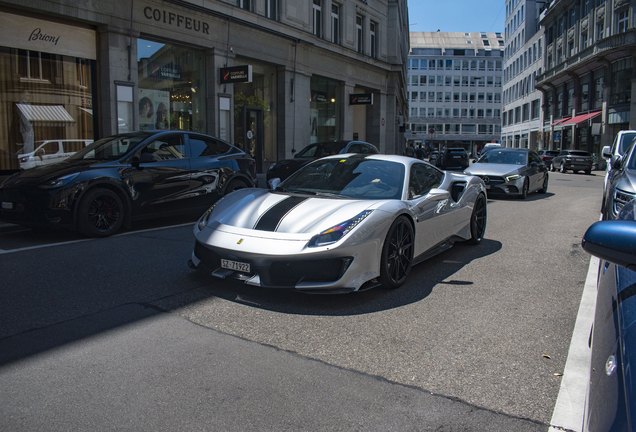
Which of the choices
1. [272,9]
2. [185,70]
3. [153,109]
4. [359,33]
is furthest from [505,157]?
[359,33]

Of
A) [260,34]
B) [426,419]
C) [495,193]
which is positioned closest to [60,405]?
[426,419]

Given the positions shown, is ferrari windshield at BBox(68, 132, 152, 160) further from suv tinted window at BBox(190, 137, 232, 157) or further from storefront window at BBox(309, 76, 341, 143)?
storefront window at BBox(309, 76, 341, 143)

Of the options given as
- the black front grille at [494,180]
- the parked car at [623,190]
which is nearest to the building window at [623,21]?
the black front grille at [494,180]

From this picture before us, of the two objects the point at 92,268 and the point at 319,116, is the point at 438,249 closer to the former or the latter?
the point at 92,268

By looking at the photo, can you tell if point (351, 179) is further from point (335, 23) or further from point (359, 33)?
point (359, 33)

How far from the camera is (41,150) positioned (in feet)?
43.9

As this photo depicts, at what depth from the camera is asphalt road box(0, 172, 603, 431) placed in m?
2.68

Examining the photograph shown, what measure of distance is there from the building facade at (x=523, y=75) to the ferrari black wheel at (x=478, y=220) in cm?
5752

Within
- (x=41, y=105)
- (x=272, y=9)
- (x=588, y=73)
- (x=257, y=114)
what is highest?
(x=588, y=73)

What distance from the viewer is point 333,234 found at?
4402 mm

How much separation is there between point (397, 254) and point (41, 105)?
1195cm

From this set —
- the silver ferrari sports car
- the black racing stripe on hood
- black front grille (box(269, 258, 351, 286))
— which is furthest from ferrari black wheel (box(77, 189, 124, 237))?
black front grille (box(269, 258, 351, 286))

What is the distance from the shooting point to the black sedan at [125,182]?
283 inches

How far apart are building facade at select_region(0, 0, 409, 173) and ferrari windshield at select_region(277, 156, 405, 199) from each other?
395 inches
